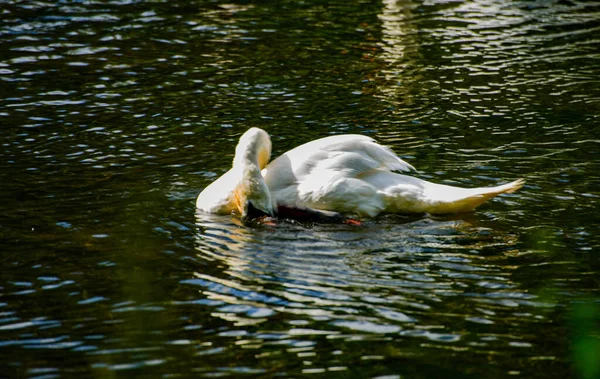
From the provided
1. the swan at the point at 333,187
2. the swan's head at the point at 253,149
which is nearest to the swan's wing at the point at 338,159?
the swan at the point at 333,187

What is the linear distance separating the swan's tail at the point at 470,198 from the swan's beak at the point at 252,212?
4.78 ft

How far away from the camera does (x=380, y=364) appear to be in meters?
4.91

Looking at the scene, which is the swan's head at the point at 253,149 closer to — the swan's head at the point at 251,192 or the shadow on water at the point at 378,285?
the swan's head at the point at 251,192

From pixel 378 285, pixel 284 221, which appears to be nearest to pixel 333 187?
pixel 284 221

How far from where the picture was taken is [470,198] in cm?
760

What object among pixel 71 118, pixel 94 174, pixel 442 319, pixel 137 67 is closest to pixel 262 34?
pixel 137 67

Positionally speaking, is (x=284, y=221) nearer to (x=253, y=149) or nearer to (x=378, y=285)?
(x=253, y=149)

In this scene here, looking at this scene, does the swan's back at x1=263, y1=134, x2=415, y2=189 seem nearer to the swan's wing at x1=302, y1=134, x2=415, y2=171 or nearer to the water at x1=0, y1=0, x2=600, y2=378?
the swan's wing at x1=302, y1=134, x2=415, y2=171

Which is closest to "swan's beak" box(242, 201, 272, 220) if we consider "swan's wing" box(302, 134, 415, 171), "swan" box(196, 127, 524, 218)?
"swan" box(196, 127, 524, 218)

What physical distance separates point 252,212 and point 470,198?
5.96 ft

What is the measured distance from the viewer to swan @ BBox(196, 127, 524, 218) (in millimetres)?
7629

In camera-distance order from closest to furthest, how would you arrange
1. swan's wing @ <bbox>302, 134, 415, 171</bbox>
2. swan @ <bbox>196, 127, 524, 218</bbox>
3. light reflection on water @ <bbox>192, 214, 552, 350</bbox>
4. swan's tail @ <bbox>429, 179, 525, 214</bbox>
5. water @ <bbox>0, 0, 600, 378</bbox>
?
water @ <bbox>0, 0, 600, 378</bbox>, light reflection on water @ <bbox>192, 214, 552, 350</bbox>, swan's tail @ <bbox>429, 179, 525, 214</bbox>, swan @ <bbox>196, 127, 524, 218</bbox>, swan's wing @ <bbox>302, 134, 415, 171</bbox>

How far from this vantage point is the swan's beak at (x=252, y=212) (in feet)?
25.0

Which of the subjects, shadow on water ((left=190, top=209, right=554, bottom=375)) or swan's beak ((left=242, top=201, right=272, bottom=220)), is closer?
shadow on water ((left=190, top=209, right=554, bottom=375))
